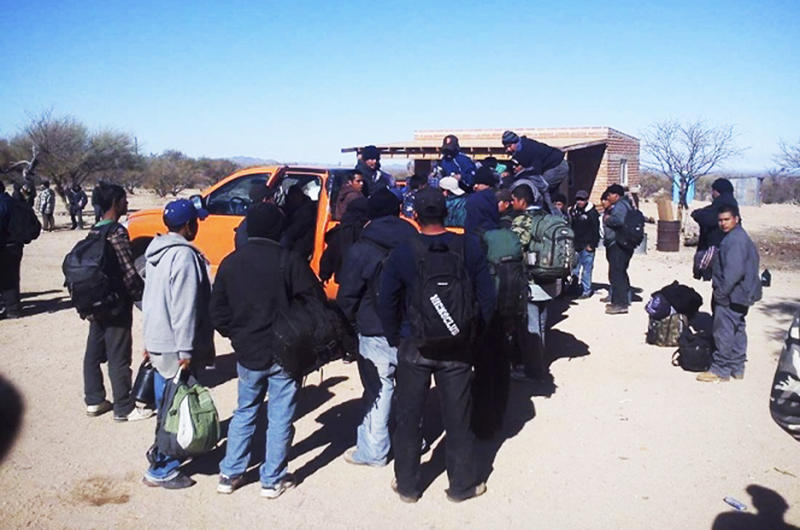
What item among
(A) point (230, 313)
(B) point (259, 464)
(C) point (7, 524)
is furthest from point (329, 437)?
(C) point (7, 524)

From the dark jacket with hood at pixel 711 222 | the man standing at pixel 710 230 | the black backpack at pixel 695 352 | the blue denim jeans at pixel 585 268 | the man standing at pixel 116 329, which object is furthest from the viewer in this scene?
the blue denim jeans at pixel 585 268

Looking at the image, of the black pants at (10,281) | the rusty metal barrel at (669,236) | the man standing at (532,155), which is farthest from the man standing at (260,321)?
the rusty metal barrel at (669,236)

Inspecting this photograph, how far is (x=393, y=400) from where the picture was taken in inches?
201

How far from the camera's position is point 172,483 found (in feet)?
15.6

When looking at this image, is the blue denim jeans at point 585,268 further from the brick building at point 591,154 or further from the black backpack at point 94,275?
the brick building at point 591,154

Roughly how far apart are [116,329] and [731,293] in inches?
223

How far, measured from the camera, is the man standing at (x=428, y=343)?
422 cm

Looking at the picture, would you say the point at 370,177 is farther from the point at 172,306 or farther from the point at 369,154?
the point at 172,306

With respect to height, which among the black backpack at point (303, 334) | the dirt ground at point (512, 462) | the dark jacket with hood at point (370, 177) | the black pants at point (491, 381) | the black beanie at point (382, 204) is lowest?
the dirt ground at point (512, 462)

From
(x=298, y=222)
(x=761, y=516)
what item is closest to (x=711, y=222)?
(x=761, y=516)

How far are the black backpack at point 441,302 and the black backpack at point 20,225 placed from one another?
7.41 meters

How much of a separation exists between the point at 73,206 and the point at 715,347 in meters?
22.3

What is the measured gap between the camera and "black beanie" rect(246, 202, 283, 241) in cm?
444

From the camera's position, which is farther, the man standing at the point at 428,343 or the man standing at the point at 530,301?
the man standing at the point at 530,301
